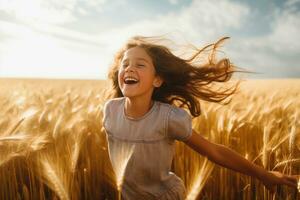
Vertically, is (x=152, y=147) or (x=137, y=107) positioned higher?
(x=137, y=107)

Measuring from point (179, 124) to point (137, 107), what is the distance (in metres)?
0.25

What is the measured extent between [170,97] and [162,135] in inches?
15.4

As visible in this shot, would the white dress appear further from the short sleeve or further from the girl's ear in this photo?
the girl's ear

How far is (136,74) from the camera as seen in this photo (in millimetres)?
1913

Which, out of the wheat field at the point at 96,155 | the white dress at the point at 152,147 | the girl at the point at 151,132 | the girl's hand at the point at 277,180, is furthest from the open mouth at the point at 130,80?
the girl's hand at the point at 277,180

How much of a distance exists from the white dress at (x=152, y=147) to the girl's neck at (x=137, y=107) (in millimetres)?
35

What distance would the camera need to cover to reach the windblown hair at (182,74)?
2.12 meters

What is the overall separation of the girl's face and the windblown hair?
0.07 metres

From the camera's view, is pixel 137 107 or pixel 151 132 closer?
pixel 151 132

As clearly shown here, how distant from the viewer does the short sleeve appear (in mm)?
1839

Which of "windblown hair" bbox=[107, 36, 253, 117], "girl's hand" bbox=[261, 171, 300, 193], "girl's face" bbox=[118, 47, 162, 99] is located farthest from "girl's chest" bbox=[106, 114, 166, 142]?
"girl's hand" bbox=[261, 171, 300, 193]

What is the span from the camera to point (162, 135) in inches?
74.8

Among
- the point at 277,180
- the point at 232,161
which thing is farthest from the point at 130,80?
the point at 277,180

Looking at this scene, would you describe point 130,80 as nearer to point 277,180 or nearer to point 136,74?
point 136,74
